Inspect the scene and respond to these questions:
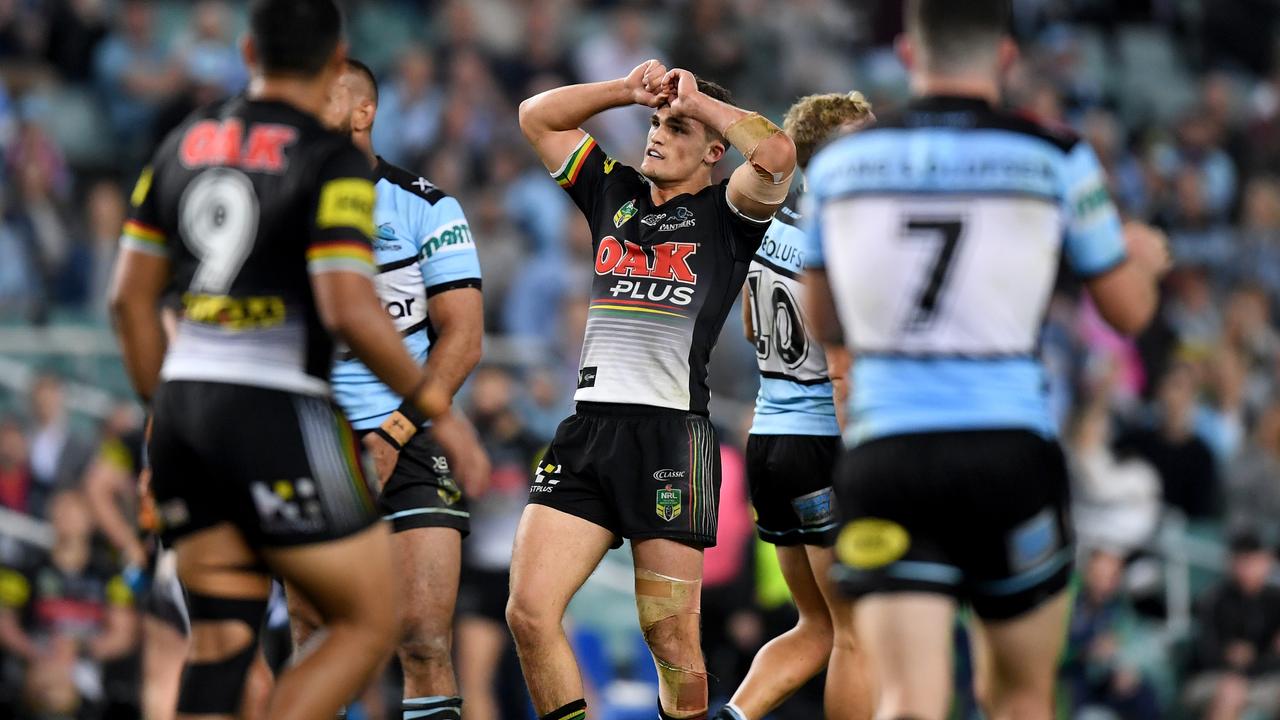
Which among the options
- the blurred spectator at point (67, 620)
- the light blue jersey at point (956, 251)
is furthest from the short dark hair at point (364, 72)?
the blurred spectator at point (67, 620)

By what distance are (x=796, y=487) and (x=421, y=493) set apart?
66.8 inches

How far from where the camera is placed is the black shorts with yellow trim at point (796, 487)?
7688 mm

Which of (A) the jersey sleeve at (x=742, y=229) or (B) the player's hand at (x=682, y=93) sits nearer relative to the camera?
(B) the player's hand at (x=682, y=93)

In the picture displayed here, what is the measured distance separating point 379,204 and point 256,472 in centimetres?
246

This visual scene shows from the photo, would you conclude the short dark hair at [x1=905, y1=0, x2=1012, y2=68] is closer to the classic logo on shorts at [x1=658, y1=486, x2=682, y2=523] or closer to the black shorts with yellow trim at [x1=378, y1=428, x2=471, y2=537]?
the classic logo on shorts at [x1=658, y1=486, x2=682, y2=523]

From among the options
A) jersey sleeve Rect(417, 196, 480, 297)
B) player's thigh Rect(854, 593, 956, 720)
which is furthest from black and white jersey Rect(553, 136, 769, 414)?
player's thigh Rect(854, 593, 956, 720)

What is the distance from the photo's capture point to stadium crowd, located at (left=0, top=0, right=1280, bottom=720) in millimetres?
12820

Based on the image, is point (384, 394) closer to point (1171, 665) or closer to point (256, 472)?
point (256, 472)

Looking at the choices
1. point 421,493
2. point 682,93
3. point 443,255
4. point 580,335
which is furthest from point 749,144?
point 580,335

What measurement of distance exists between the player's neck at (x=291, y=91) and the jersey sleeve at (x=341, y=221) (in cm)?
29

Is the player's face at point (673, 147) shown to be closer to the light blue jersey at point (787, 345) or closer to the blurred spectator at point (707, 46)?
the light blue jersey at point (787, 345)

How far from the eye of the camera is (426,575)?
7.21m

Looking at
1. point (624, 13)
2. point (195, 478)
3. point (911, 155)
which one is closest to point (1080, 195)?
point (911, 155)

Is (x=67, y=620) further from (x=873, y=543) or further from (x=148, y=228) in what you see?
(x=873, y=543)
